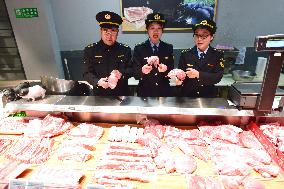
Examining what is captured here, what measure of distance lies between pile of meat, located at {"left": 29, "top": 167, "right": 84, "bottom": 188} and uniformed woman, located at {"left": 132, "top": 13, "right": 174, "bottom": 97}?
2.06m

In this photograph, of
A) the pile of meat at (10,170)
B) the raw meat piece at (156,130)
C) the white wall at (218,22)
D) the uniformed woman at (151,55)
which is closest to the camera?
the pile of meat at (10,170)

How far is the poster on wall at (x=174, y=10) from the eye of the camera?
6.17 m

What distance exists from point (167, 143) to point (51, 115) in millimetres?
1664

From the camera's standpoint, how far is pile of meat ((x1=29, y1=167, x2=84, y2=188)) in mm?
2205

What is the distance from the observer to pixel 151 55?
4.29m

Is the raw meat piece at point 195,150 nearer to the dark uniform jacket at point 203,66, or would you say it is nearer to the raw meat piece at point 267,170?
the raw meat piece at point 267,170

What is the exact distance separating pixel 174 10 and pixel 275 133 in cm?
433

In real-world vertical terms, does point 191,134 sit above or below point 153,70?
below

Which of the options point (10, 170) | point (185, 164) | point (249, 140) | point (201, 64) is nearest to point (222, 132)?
point (249, 140)

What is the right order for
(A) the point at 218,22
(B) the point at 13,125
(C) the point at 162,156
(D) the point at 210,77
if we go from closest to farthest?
(C) the point at 162,156 < (B) the point at 13,125 < (D) the point at 210,77 < (A) the point at 218,22

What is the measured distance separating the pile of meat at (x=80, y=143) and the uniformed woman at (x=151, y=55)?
1.34m

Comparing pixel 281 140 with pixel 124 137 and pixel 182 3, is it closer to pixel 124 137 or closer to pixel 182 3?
pixel 124 137

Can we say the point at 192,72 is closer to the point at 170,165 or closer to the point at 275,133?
the point at 275,133

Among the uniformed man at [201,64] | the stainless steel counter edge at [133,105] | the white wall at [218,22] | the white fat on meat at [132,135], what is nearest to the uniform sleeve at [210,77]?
the uniformed man at [201,64]
